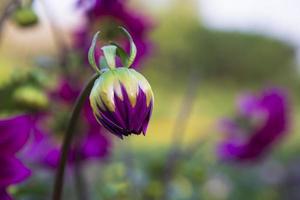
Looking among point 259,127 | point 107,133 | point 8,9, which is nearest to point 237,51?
point 259,127

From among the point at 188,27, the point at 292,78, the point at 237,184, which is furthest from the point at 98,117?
the point at 188,27

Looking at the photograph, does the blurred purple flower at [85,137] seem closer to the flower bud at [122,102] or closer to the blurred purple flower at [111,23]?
the blurred purple flower at [111,23]

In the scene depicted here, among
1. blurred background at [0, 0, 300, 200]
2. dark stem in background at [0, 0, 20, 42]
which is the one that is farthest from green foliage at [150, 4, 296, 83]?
dark stem in background at [0, 0, 20, 42]

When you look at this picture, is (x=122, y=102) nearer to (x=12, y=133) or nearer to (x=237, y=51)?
(x=12, y=133)

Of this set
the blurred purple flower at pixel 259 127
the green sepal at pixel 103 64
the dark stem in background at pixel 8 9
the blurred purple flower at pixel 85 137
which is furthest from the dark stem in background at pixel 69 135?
the blurred purple flower at pixel 259 127

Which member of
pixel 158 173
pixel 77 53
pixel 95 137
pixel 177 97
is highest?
pixel 77 53

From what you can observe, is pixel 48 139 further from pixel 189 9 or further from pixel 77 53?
pixel 189 9

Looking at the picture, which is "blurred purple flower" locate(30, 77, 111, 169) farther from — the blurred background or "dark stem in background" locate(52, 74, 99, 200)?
"dark stem in background" locate(52, 74, 99, 200)
